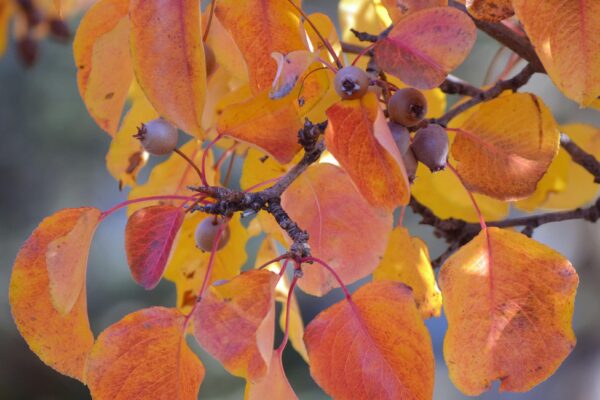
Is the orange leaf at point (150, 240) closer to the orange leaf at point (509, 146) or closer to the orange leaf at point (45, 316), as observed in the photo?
the orange leaf at point (45, 316)

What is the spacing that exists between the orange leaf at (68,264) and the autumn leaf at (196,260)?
0.63 ft

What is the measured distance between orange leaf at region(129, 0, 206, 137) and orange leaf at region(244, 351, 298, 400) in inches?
6.7

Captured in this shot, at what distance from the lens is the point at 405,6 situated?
599 millimetres

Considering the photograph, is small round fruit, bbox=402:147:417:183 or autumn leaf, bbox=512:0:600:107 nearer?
autumn leaf, bbox=512:0:600:107

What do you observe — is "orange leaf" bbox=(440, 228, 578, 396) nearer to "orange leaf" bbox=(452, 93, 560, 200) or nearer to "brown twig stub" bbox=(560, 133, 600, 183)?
"orange leaf" bbox=(452, 93, 560, 200)

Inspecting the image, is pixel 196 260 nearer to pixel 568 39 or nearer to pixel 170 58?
pixel 170 58

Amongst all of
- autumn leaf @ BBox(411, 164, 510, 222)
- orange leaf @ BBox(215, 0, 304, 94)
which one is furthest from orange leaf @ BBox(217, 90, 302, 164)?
autumn leaf @ BBox(411, 164, 510, 222)

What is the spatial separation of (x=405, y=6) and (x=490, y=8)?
0.27 feet

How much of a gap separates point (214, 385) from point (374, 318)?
232cm

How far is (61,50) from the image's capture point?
3.41m

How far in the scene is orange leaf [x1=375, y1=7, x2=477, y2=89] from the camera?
1.83ft

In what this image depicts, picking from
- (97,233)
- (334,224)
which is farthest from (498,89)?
(97,233)

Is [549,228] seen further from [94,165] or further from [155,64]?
[155,64]

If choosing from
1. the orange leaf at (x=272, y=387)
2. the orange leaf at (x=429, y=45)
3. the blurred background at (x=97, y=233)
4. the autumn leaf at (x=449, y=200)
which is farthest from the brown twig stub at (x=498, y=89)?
the blurred background at (x=97, y=233)
